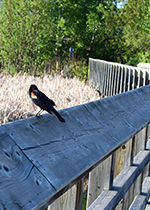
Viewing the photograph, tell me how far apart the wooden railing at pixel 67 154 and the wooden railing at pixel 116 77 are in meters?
4.75

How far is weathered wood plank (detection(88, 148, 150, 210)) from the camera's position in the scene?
157cm

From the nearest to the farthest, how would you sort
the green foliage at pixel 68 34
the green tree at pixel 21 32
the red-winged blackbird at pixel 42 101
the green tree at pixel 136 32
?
the red-winged blackbird at pixel 42 101 < the green tree at pixel 21 32 < the green foliage at pixel 68 34 < the green tree at pixel 136 32

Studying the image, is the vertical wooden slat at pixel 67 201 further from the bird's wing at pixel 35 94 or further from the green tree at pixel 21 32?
the green tree at pixel 21 32

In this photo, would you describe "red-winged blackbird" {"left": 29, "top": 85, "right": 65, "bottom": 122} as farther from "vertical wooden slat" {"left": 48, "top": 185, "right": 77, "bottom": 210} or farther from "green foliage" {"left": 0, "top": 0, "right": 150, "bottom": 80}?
"green foliage" {"left": 0, "top": 0, "right": 150, "bottom": 80}

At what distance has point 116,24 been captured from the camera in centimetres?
1902

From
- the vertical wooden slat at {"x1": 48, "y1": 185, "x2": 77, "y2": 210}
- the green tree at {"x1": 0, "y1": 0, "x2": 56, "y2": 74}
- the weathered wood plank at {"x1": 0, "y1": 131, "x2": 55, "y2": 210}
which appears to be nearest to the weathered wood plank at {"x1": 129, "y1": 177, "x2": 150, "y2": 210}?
the vertical wooden slat at {"x1": 48, "y1": 185, "x2": 77, "y2": 210}

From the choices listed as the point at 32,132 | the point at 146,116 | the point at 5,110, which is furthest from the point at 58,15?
the point at 32,132

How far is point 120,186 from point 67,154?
3.49 feet

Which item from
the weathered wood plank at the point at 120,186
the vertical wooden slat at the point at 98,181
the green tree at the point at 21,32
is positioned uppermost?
the green tree at the point at 21,32

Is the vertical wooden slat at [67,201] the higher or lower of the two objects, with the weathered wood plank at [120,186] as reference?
higher

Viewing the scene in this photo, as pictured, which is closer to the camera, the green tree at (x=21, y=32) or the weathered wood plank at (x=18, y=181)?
the weathered wood plank at (x=18, y=181)

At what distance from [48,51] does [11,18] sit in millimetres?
2367

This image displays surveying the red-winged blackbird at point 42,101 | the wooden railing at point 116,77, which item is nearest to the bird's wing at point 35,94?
the red-winged blackbird at point 42,101

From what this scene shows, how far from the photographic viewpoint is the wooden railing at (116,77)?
6873 millimetres
